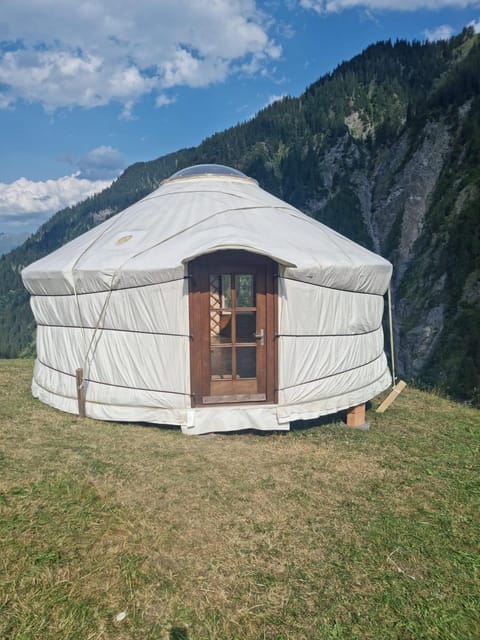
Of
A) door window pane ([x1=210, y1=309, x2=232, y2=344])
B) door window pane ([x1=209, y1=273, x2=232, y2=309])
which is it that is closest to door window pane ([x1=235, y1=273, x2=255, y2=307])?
door window pane ([x1=209, y1=273, x2=232, y2=309])

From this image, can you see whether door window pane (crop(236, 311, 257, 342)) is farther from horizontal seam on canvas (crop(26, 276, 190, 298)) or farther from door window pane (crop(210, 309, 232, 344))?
horizontal seam on canvas (crop(26, 276, 190, 298))

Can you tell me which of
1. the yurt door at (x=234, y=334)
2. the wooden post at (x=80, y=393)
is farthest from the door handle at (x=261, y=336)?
the wooden post at (x=80, y=393)

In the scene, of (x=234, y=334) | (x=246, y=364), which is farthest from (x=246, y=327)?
(x=246, y=364)

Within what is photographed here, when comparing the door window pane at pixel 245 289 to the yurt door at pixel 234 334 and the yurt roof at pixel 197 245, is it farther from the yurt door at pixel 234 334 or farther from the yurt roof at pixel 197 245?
the yurt roof at pixel 197 245

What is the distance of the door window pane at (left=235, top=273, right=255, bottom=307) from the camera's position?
4.93m

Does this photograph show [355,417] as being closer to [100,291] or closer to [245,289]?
[245,289]

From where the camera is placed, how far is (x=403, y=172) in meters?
23.3

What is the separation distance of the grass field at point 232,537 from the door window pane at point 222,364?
0.73 meters

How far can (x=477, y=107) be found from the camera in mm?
17484

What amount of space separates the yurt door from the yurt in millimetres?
12

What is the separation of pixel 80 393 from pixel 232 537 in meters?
2.83

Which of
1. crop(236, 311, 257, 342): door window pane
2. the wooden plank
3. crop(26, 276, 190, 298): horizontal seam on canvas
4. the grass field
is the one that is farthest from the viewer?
crop(236, 311, 257, 342): door window pane

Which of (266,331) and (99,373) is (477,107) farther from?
(99,373)

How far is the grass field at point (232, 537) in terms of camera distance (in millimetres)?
2188
